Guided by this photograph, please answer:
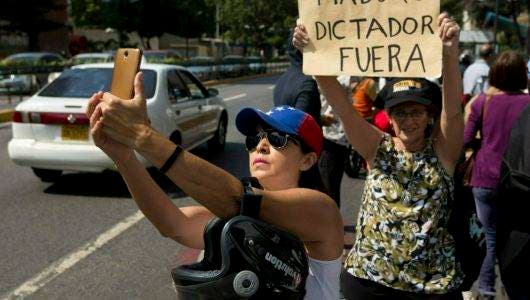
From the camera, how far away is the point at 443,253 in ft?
8.52

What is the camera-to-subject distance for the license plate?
7.18 m

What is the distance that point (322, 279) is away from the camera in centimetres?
189

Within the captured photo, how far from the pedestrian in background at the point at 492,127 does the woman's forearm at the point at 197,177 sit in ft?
8.23

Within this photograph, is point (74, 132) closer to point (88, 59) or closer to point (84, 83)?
point (84, 83)

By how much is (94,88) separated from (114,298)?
A: 3879 mm

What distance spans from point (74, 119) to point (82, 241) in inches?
80.3

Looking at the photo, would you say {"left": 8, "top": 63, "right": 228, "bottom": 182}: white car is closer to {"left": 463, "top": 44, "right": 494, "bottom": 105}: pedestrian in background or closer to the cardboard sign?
{"left": 463, "top": 44, "right": 494, "bottom": 105}: pedestrian in background

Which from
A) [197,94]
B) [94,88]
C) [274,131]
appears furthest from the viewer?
[197,94]

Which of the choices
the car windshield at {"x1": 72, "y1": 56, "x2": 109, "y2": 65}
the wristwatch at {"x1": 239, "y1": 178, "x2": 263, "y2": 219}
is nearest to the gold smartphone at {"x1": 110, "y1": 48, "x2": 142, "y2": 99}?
the wristwatch at {"x1": 239, "y1": 178, "x2": 263, "y2": 219}

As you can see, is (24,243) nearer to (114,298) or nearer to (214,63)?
(114,298)

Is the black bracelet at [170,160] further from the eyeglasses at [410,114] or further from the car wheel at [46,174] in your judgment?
the car wheel at [46,174]

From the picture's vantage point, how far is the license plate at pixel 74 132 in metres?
7.18

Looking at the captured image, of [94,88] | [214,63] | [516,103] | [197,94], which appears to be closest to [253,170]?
[516,103]

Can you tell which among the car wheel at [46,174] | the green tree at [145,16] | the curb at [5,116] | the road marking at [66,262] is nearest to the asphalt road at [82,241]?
the road marking at [66,262]
